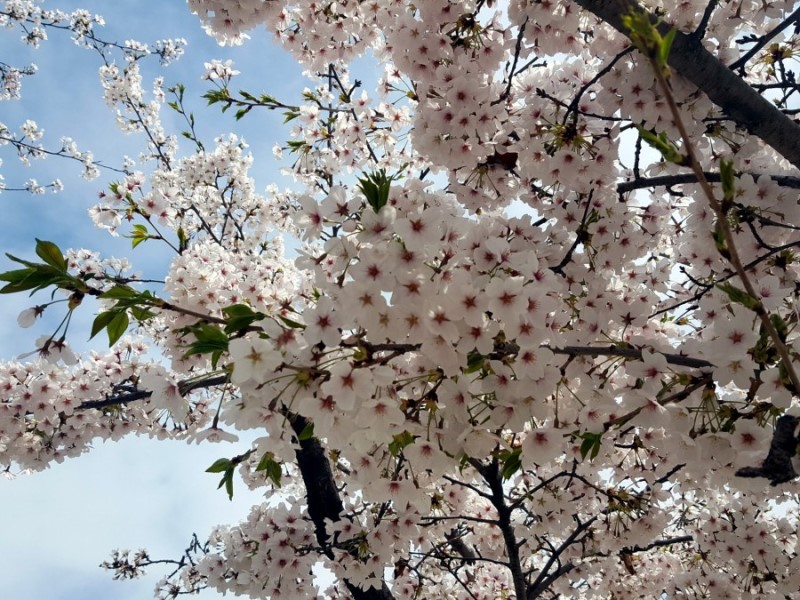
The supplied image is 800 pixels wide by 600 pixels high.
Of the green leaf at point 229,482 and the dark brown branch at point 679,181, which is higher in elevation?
the dark brown branch at point 679,181

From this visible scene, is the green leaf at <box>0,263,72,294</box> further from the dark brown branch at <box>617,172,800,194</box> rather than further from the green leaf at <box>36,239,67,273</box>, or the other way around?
the dark brown branch at <box>617,172,800,194</box>

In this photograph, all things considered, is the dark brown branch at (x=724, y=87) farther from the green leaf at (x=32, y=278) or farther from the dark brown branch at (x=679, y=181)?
the green leaf at (x=32, y=278)

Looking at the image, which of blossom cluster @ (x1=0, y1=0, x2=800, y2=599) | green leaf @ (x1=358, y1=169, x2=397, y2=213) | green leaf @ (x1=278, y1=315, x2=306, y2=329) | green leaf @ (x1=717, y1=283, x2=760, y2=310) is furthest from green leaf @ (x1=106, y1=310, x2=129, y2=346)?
green leaf @ (x1=717, y1=283, x2=760, y2=310)

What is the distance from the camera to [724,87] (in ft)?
8.71

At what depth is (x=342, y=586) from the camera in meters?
6.52

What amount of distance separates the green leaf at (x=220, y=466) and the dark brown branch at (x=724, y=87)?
2.65 meters

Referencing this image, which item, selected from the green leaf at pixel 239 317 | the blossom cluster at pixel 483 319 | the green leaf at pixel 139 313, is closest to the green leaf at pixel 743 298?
the blossom cluster at pixel 483 319

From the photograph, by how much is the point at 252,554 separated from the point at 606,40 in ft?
17.1

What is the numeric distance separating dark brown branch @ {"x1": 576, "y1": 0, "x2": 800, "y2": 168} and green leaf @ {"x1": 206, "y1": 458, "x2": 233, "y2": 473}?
265 cm

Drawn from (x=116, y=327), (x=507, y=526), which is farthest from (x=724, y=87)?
(x=507, y=526)

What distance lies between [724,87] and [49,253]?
10.0 feet

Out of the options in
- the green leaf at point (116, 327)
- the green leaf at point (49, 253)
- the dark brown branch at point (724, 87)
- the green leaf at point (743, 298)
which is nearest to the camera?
the green leaf at point (743, 298)

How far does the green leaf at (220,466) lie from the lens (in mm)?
2213

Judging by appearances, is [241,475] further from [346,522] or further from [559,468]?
[559,468]
